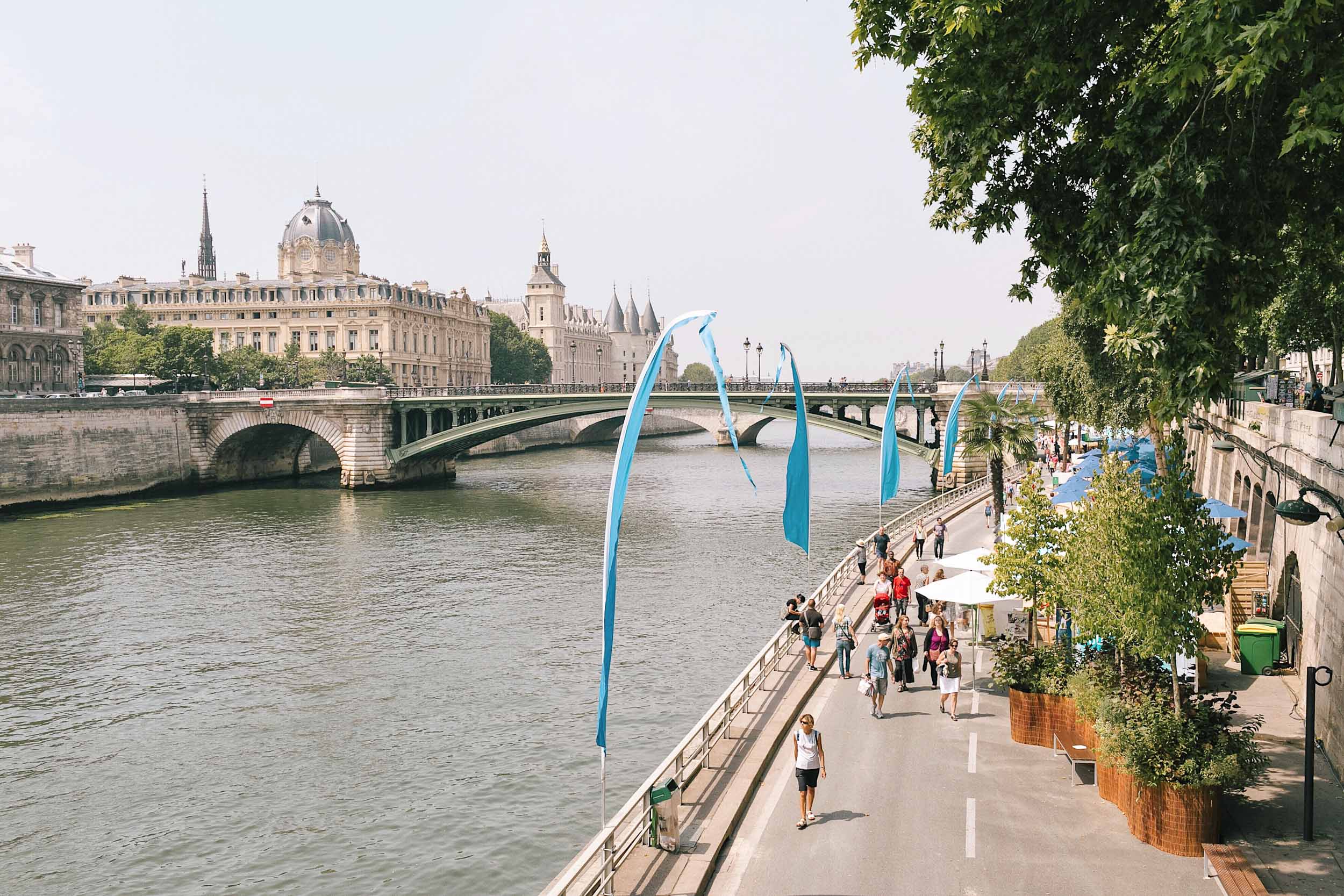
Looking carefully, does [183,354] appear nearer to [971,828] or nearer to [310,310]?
[310,310]

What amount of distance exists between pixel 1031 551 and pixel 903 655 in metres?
3.06

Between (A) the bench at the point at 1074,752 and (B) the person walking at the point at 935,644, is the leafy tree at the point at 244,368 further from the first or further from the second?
(A) the bench at the point at 1074,752

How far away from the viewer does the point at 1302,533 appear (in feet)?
61.8

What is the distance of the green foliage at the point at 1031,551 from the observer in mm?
18141

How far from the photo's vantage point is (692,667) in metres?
25.7

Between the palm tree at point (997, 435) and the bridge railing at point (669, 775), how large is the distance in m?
13.3

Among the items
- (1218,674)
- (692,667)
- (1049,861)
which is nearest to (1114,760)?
(1049,861)

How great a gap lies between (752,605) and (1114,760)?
2032 cm

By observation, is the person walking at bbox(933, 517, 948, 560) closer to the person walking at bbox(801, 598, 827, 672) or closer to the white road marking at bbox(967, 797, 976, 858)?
the person walking at bbox(801, 598, 827, 672)

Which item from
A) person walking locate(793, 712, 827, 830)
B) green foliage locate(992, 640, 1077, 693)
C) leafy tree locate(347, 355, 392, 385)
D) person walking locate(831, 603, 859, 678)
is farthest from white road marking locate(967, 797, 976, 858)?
leafy tree locate(347, 355, 392, 385)

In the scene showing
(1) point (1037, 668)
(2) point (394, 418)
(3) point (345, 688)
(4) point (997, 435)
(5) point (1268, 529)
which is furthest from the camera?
(2) point (394, 418)

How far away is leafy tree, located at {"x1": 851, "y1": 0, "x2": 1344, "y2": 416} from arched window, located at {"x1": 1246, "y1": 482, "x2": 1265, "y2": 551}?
48.7 feet

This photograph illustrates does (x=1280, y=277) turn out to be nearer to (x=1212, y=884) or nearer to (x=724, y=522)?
(x=1212, y=884)

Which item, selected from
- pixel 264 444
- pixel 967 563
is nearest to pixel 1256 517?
pixel 967 563
